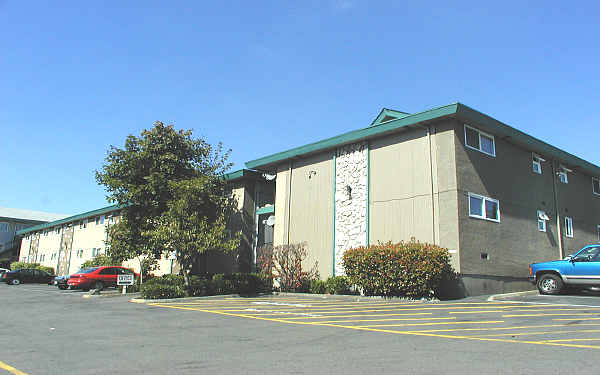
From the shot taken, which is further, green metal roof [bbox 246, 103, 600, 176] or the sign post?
the sign post

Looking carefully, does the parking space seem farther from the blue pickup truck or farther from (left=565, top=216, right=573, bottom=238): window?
(left=565, top=216, right=573, bottom=238): window

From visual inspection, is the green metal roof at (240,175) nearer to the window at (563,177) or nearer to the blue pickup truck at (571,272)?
the blue pickup truck at (571,272)

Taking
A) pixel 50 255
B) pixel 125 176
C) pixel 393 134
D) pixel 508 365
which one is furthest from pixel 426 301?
pixel 50 255

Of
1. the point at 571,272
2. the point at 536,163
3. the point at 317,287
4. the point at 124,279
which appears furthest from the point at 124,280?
the point at 536,163

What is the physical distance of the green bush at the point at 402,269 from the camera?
47.8 ft

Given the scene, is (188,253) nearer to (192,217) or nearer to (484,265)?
(192,217)

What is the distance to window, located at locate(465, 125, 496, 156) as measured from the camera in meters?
17.0

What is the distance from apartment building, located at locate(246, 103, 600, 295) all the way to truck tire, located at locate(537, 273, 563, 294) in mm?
1406

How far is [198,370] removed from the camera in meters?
6.08

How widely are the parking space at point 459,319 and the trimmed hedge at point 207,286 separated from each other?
400cm

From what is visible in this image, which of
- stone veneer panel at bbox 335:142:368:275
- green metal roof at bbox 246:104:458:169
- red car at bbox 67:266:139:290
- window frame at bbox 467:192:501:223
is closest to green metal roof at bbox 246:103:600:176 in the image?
green metal roof at bbox 246:104:458:169

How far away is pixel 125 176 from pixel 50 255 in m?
32.1

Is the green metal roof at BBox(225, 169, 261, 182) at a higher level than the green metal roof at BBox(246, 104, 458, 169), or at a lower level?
lower

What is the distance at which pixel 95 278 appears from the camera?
26875mm
